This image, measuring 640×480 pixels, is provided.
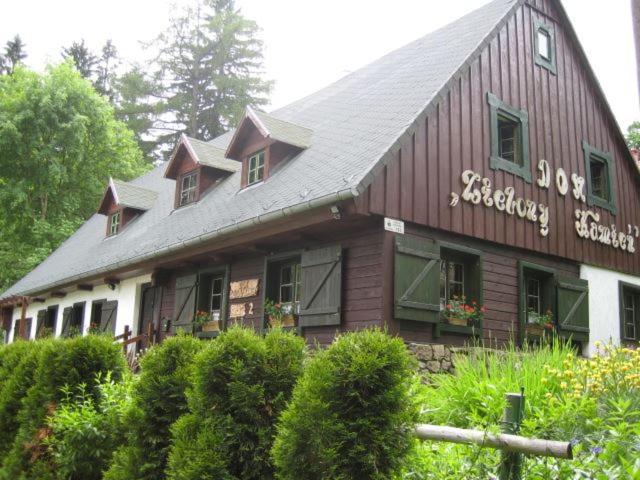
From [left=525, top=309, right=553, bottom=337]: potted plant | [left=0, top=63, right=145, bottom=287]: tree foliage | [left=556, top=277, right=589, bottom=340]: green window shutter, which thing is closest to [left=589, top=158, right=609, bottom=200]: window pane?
[left=556, top=277, right=589, bottom=340]: green window shutter

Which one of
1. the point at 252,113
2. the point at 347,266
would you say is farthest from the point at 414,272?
the point at 252,113

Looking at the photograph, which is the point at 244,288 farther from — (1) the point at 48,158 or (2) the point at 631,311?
(1) the point at 48,158

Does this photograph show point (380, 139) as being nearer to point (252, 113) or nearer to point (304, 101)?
point (252, 113)

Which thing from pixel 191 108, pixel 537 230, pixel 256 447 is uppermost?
pixel 191 108

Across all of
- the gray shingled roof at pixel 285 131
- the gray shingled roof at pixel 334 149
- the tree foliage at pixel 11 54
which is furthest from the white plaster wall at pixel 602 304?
the tree foliage at pixel 11 54

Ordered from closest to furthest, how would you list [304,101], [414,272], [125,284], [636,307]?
[414,272], [636,307], [125,284], [304,101]

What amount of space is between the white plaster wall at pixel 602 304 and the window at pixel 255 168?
256 inches

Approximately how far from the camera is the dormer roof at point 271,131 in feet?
41.9

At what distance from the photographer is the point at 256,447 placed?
4.38m

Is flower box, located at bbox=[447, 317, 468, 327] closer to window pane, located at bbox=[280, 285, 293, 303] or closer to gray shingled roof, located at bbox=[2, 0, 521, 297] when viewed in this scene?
gray shingled roof, located at bbox=[2, 0, 521, 297]

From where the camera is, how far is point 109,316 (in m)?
16.7

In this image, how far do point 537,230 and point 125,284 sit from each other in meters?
9.76

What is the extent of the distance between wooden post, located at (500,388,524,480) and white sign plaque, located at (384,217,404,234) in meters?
6.02

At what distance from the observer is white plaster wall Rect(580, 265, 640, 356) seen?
12.8 metres
